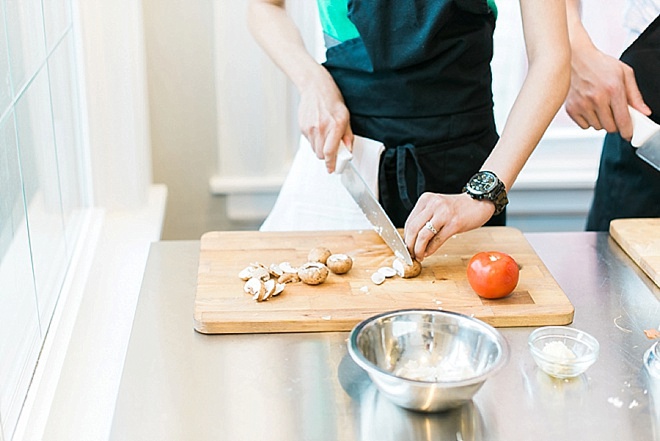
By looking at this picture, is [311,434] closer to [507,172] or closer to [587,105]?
[507,172]

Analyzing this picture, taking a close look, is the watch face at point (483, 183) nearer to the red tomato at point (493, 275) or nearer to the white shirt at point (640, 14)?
the red tomato at point (493, 275)

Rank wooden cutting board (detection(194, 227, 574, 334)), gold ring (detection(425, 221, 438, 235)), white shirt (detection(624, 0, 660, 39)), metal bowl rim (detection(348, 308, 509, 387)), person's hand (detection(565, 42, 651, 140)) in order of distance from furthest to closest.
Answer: white shirt (detection(624, 0, 660, 39)) → person's hand (detection(565, 42, 651, 140)) → gold ring (detection(425, 221, 438, 235)) → wooden cutting board (detection(194, 227, 574, 334)) → metal bowl rim (detection(348, 308, 509, 387))

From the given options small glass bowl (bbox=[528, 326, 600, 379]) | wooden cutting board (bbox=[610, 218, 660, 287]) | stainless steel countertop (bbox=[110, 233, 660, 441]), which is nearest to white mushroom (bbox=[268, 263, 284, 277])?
stainless steel countertop (bbox=[110, 233, 660, 441])

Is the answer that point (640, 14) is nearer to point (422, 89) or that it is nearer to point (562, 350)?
point (422, 89)

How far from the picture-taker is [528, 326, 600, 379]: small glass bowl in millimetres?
1074

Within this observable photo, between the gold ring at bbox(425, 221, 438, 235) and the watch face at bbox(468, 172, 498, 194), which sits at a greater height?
the watch face at bbox(468, 172, 498, 194)

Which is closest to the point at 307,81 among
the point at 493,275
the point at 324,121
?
the point at 324,121

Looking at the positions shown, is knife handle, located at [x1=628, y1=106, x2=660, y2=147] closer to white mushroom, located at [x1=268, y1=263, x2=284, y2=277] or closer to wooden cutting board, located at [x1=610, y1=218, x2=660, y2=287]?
wooden cutting board, located at [x1=610, y1=218, x2=660, y2=287]

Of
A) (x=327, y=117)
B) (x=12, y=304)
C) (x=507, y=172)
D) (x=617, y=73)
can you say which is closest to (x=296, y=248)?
(x=327, y=117)

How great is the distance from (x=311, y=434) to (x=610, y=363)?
0.39 metres

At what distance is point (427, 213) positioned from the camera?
51.9 inches

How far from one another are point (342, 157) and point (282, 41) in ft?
0.81

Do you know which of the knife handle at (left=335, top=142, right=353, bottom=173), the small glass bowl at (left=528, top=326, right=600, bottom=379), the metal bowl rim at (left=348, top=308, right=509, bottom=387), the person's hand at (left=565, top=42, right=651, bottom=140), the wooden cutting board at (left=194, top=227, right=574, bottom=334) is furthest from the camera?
the person's hand at (left=565, top=42, right=651, bottom=140)

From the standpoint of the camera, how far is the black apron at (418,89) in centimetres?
149
